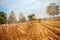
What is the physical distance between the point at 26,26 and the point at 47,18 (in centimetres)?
57

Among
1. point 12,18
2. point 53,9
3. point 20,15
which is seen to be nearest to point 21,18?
point 20,15

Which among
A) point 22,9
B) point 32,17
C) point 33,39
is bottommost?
point 33,39

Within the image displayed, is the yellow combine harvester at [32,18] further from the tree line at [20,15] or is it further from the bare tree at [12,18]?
the bare tree at [12,18]

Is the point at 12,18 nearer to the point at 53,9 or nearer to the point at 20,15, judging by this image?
the point at 20,15

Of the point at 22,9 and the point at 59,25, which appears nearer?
the point at 59,25

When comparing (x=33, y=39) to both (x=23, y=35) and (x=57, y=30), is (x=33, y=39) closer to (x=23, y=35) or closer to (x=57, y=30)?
(x=23, y=35)

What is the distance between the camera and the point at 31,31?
3232 mm

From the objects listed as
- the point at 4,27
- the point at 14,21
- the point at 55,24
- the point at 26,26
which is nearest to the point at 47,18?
the point at 55,24

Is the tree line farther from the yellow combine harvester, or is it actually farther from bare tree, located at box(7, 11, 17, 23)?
the yellow combine harvester

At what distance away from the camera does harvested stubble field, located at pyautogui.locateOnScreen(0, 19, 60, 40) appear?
10.4ft

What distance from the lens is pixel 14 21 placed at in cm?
332

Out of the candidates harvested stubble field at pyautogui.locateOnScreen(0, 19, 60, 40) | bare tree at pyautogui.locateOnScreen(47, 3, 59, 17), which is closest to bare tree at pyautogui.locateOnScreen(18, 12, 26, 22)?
harvested stubble field at pyautogui.locateOnScreen(0, 19, 60, 40)

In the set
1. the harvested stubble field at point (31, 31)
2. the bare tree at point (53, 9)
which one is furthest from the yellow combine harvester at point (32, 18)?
the bare tree at point (53, 9)

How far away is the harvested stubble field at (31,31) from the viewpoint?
10.4 ft
